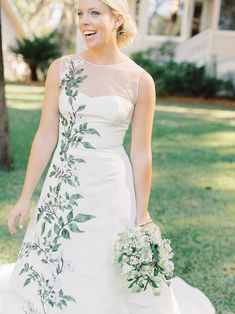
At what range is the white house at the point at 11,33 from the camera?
2272cm

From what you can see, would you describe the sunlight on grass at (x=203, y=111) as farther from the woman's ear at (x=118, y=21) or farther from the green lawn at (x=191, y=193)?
the woman's ear at (x=118, y=21)

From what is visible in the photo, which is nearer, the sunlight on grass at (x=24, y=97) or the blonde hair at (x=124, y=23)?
the blonde hair at (x=124, y=23)

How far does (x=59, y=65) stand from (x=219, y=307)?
2084mm

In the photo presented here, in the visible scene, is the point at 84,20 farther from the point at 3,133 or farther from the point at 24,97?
the point at 24,97

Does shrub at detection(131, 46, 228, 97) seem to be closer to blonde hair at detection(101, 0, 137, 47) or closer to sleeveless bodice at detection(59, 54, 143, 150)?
blonde hair at detection(101, 0, 137, 47)

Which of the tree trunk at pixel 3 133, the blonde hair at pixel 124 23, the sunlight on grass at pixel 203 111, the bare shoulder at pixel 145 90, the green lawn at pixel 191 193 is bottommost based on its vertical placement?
the sunlight on grass at pixel 203 111

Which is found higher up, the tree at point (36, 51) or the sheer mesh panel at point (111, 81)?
the sheer mesh panel at point (111, 81)

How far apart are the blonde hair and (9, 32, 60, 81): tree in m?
18.5

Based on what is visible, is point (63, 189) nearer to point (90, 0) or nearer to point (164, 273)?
point (164, 273)

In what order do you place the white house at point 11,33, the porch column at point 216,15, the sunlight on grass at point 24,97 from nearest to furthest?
the sunlight on grass at point 24,97, the porch column at point 216,15, the white house at point 11,33

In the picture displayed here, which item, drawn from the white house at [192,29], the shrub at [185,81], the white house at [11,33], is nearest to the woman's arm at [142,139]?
the shrub at [185,81]

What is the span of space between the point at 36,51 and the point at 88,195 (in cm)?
1870

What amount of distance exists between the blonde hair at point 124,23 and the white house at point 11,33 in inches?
797

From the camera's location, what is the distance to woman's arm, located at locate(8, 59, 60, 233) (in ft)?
8.95
